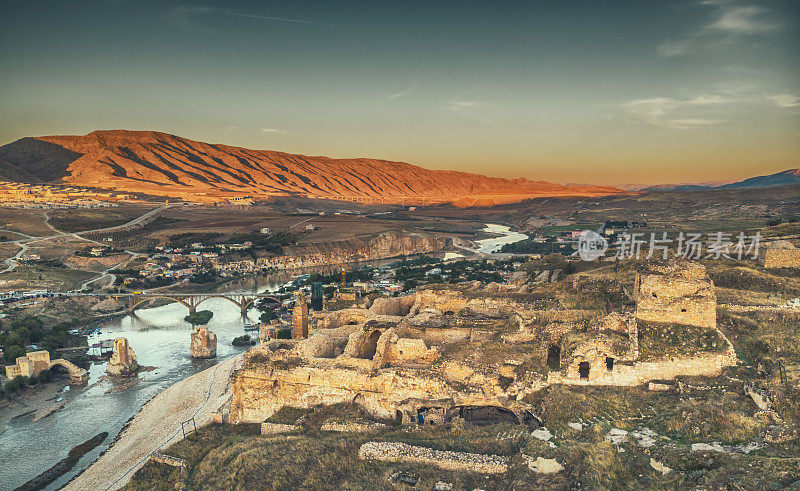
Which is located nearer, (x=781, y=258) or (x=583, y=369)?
(x=583, y=369)

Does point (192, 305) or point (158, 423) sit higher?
point (158, 423)

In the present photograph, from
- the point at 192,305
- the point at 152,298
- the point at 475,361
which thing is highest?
the point at 475,361

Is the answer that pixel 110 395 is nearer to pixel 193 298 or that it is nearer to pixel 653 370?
pixel 193 298

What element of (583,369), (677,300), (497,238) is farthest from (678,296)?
(497,238)

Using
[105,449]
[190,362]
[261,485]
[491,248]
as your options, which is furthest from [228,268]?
[261,485]

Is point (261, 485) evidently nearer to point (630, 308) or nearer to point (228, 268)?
point (630, 308)

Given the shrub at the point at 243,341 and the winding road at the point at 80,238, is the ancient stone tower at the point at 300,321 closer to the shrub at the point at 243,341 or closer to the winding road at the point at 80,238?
the shrub at the point at 243,341

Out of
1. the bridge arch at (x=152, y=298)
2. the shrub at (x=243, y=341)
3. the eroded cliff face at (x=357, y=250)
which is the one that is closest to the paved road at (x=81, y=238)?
the bridge arch at (x=152, y=298)
